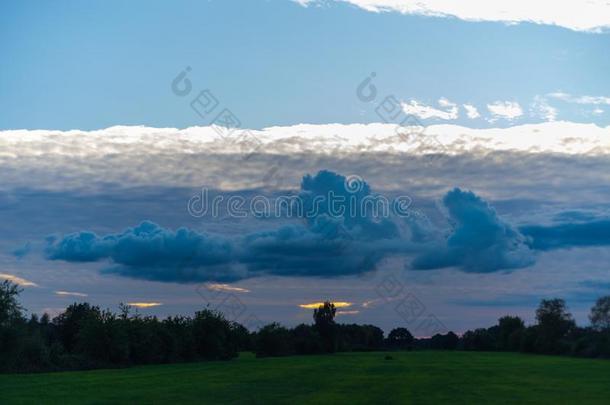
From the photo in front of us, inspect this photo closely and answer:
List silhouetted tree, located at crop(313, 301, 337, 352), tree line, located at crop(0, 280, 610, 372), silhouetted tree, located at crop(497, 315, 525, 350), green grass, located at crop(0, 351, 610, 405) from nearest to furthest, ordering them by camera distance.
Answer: green grass, located at crop(0, 351, 610, 405) → tree line, located at crop(0, 280, 610, 372) → silhouetted tree, located at crop(313, 301, 337, 352) → silhouetted tree, located at crop(497, 315, 525, 350)

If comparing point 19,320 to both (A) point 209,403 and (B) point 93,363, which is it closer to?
(B) point 93,363

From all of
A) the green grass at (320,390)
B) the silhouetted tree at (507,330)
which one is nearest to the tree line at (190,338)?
the silhouetted tree at (507,330)

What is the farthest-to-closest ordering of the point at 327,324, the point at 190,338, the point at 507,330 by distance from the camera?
the point at 507,330 < the point at 327,324 < the point at 190,338

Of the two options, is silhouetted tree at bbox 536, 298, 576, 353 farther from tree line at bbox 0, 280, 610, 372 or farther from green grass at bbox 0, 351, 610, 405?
green grass at bbox 0, 351, 610, 405

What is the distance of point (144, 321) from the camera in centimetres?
11181

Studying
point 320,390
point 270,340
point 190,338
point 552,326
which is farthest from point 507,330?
point 320,390

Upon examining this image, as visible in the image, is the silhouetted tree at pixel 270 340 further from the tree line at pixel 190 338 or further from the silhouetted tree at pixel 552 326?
the silhouetted tree at pixel 552 326

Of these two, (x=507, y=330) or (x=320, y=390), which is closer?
(x=320, y=390)

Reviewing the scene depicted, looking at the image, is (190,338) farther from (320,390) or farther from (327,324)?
(320,390)

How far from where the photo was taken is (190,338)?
120062mm

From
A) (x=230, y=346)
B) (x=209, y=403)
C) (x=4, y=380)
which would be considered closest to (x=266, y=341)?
(x=230, y=346)

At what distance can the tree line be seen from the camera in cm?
8444

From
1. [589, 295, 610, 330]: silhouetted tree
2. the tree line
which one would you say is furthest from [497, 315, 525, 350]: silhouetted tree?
[589, 295, 610, 330]: silhouetted tree

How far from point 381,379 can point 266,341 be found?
81.8 m
